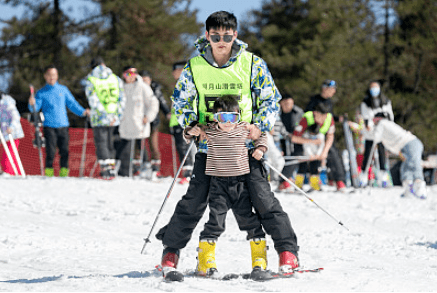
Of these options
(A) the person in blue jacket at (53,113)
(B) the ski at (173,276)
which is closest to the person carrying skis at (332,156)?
(A) the person in blue jacket at (53,113)

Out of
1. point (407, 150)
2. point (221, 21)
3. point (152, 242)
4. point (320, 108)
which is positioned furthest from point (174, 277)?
point (407, 150)

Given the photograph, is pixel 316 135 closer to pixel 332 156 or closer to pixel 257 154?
pixel 332 156

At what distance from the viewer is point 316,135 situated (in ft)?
30.4

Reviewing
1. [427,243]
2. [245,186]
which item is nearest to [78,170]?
[427,243]

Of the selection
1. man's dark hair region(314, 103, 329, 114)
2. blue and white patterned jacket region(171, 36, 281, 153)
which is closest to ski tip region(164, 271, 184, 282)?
blue and white patterned jacket region(171, 36, 281, 153)

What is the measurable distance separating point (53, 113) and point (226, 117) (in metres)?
6.46

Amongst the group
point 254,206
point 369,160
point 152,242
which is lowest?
point 152,242

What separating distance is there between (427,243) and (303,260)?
1637mm

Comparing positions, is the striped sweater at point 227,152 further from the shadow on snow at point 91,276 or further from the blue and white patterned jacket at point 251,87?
the shadow on snow at point 91,276

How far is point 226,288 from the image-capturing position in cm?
341

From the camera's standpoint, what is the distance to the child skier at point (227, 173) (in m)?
3.63

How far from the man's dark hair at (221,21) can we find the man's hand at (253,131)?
0.61 meters

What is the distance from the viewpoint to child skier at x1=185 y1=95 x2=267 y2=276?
3.63 metres

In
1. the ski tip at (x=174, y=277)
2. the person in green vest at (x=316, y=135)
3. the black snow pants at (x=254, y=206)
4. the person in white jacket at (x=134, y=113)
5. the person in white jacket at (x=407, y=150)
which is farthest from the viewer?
the person in white jacket at (x=134, y=113)
